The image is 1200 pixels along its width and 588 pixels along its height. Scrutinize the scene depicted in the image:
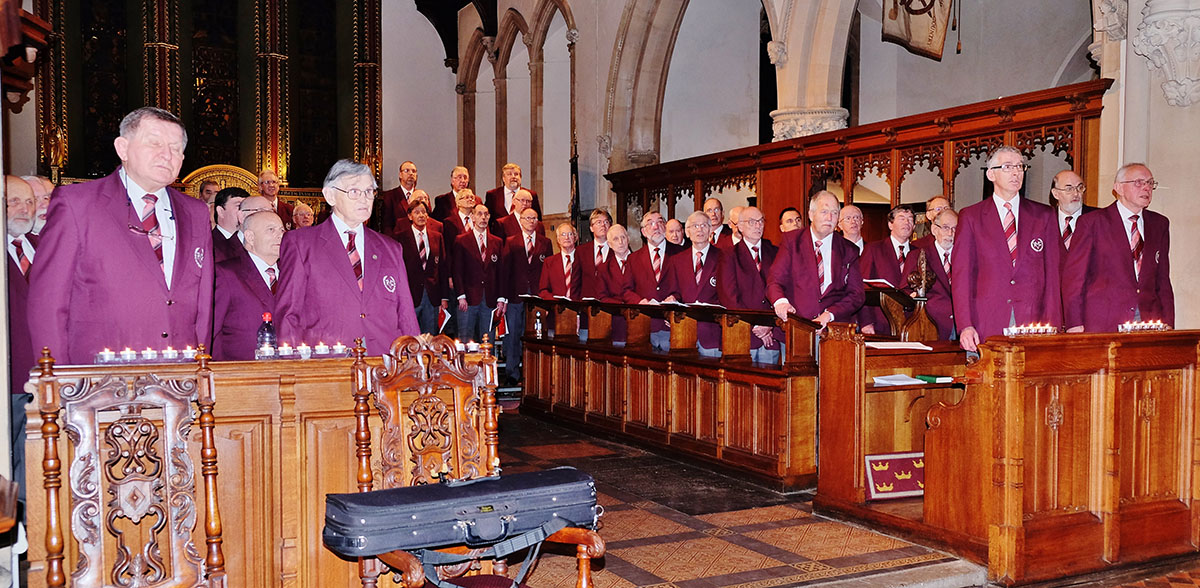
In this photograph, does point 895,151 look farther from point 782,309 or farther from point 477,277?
point 477,277

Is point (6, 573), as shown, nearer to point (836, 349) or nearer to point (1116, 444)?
point (836, 349)

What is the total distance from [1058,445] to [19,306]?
12.8 feet

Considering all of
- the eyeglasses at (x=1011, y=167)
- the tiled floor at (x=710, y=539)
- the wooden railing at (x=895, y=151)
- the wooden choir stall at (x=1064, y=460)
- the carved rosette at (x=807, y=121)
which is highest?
the carved rosette at (x=807, y=121)

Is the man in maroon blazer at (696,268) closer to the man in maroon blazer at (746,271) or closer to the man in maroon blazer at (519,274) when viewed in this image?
the man in maroon blazer at (746,271)

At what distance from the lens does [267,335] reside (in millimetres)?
3740

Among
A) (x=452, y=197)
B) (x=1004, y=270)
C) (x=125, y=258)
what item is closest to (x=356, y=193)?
(x=125, y=258)

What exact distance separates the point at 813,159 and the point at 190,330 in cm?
689

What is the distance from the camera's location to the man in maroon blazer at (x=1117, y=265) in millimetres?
5129

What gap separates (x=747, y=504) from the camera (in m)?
5.17

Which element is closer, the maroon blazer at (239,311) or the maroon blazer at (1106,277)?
the maroon blazer at (239,311)

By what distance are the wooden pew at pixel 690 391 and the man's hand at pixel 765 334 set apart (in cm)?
7

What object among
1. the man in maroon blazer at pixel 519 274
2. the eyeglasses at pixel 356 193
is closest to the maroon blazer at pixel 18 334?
the eyeglasses at pixel 356 193

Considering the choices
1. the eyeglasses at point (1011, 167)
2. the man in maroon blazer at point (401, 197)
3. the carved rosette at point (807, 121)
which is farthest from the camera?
the man in maroon blazer at point (401, 197)

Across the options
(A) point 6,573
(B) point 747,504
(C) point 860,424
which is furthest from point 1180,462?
(A) point 6,573
